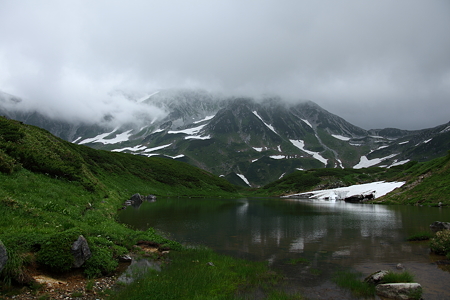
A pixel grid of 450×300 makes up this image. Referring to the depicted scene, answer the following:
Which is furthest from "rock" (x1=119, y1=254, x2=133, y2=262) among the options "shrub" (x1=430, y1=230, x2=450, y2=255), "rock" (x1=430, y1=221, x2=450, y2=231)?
"rock" (x1=430, y1=221, x2=450, y2=231)

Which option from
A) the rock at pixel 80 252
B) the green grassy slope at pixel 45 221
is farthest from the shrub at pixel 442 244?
the rock at pixel 80 252

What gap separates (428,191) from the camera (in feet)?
252

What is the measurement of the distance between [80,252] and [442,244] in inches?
1105

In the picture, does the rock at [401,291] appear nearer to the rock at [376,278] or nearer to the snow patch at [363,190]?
the rock at [376,278]

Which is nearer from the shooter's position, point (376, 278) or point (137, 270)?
point (376, 278)

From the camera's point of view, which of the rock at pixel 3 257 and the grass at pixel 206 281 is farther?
the grass at pixel 206 281

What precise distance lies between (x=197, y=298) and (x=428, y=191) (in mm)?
91074

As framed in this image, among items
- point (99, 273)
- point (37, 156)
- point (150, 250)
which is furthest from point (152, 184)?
point (99, 273)

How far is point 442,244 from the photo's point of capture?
21.5 meters

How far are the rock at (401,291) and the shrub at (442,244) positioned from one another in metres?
11.0

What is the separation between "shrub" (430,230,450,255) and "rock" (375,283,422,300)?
36.0ft

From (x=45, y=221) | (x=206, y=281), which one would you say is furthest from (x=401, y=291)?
(x=45, y=221)

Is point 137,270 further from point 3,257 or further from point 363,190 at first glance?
point 363,190

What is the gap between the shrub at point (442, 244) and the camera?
832 inches
